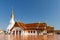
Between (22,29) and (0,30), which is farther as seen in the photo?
(0,30)

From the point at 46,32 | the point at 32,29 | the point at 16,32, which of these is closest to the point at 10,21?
the point at 16,32

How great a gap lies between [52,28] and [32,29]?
6.96m

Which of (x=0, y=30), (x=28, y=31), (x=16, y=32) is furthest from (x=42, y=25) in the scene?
(x=0, y=30)

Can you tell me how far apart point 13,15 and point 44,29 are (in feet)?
48.7

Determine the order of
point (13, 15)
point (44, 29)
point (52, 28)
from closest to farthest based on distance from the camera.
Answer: point (44, 29), point (52, 28), point (13, 15)

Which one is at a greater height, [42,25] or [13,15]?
[13,15]

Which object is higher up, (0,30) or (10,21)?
(10,21)

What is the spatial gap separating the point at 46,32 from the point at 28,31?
5.04 metres

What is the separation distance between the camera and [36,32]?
38781 millimetres

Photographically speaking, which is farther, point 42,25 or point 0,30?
point 0,30

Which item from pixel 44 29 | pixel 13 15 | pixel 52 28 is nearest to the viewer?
pixel 44 29

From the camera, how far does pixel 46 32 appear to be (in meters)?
38.8

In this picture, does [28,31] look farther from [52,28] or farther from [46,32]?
[52,28]

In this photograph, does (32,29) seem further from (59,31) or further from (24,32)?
(59,31)
